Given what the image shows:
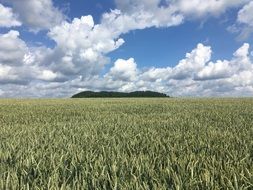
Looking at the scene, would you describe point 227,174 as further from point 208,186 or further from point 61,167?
point 61,167

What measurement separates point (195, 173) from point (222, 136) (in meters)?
5.09

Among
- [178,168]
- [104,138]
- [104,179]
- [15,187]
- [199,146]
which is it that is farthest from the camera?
[104,138]

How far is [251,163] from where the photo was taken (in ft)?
21.8

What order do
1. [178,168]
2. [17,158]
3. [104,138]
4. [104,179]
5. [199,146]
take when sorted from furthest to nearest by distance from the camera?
[104,138] → [199,146] → [17,158] → [178,168] → [104,179]

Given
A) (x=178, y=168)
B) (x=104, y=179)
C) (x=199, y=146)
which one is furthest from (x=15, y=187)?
(x=199, y=146)

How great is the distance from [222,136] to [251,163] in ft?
12.8

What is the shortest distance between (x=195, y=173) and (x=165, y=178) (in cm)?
47

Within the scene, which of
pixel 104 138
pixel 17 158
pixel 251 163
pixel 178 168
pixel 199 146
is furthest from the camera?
pixel 104 138

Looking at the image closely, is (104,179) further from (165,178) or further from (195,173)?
(195,173)

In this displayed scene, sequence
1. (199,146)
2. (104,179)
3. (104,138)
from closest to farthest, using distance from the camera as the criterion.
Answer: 1. (104,179)
2. (199,146)
3. (104,138)

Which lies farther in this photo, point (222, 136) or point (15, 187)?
point (222, 136)

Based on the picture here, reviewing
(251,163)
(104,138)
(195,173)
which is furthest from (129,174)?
(104,138)

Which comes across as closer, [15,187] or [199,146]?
[15,187]

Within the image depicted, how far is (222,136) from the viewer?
414 inches
